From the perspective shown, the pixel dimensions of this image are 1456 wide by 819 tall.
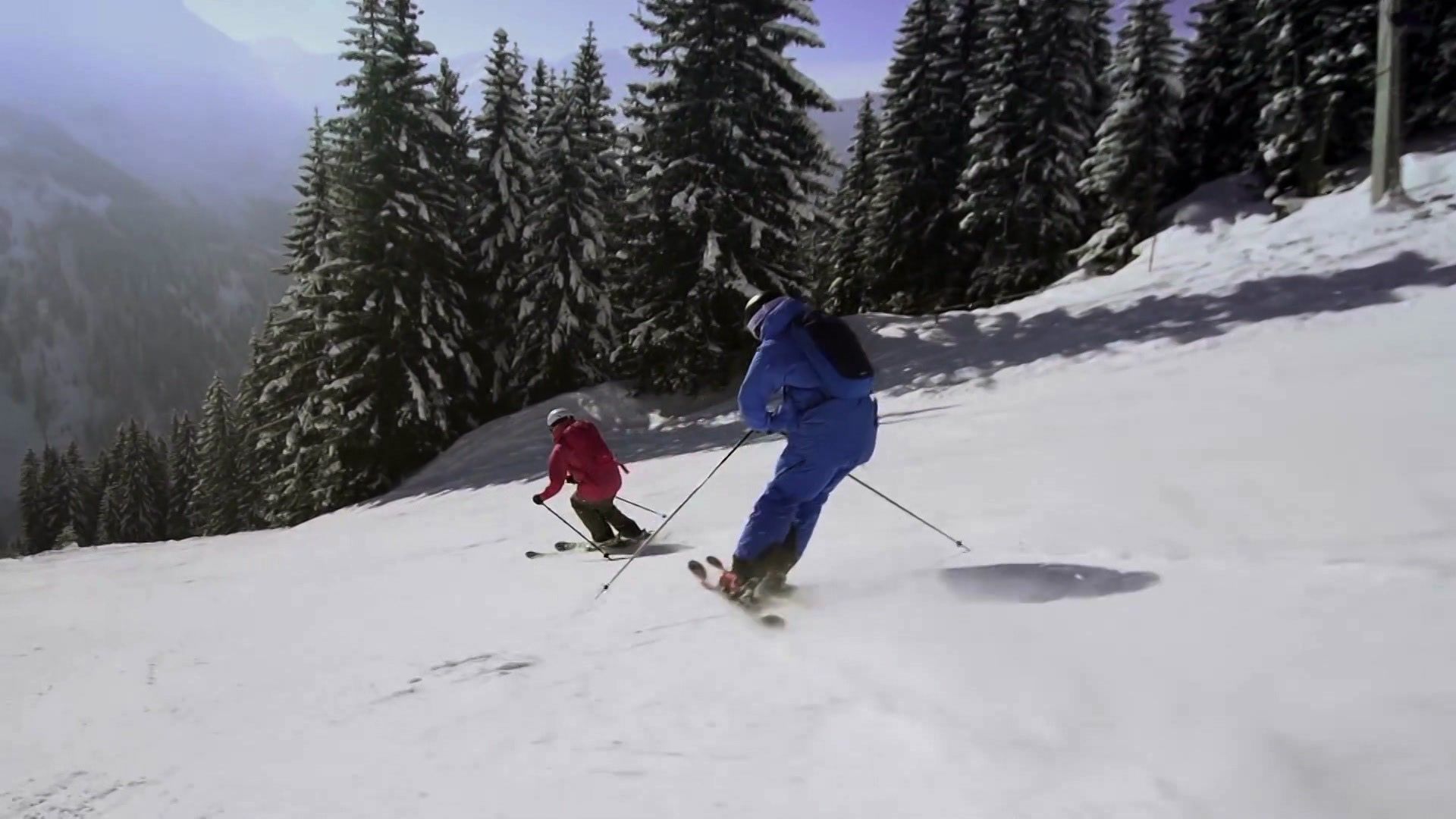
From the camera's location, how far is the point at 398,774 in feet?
9.31

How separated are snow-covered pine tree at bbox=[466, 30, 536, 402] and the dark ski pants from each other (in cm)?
1529

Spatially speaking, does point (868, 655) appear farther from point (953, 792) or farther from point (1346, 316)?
point (1346, 316)

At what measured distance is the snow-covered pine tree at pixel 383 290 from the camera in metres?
19.2

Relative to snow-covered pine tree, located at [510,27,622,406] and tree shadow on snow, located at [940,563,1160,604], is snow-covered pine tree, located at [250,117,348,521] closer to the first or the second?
snow-covered pine tree, located at [510,27,622,406]

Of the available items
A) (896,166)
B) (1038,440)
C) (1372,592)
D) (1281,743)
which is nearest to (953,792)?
(1281,743)

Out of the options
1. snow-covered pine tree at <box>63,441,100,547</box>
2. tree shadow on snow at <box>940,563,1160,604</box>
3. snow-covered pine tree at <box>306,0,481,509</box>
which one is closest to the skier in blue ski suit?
tree shadow on snow at <box>940,563,1160,604</box>

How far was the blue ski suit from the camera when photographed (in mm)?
4453

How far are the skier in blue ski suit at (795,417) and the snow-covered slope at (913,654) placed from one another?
1.38 ft

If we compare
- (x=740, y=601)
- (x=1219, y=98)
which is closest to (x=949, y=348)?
(x=740, y=601)

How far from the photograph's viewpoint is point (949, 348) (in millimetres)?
16750

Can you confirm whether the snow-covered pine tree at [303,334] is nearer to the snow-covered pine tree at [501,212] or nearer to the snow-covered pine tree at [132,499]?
the snow-covered pine tree at [501,212]

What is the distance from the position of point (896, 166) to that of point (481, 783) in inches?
1138

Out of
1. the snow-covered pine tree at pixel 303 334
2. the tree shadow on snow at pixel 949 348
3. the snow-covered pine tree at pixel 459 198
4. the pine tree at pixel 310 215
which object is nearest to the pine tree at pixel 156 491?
the snow-covered pine tree at pixel 303 334

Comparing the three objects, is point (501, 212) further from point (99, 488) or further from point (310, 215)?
point (99, 488)
